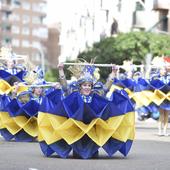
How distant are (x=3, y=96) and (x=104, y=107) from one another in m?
5.35

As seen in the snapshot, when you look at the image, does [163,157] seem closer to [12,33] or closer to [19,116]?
[19,116]

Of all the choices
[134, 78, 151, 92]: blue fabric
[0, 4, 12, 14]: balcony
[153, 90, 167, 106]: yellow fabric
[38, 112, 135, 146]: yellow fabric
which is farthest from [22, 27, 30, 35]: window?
[38, 112, 135, 146]: yellow fabric

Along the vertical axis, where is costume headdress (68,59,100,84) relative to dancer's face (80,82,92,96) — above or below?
above

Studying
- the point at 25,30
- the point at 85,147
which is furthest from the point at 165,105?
the point at 25,30

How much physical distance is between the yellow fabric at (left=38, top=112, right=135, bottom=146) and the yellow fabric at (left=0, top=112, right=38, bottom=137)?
3.99 metres

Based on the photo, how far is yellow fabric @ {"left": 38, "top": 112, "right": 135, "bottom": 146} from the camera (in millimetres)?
13898

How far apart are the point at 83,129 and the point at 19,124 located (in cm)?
467

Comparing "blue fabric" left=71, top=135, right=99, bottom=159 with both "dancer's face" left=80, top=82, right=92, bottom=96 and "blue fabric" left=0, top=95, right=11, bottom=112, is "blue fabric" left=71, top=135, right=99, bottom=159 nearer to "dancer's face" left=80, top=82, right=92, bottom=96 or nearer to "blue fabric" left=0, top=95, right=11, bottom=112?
"dancer's face" left=80, top=82, right=92, bottom=96

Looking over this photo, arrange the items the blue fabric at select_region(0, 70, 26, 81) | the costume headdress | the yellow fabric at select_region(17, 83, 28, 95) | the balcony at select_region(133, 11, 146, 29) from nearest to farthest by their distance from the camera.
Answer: the costume headdress, the yellow fabric at select_region(17, 83, 28, 95), the blue fabric at select_region(0, 70, 26, 81), the balcony at select_region(133, 11, 146, 29)

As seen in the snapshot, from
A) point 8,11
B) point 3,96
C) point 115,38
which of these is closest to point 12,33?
point 8,11

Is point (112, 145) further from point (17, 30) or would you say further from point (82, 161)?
point (17, 30)

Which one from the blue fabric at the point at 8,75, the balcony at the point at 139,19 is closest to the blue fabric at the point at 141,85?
the blue fabric at the point at 8,75

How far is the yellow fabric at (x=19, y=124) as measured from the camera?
60.1ft

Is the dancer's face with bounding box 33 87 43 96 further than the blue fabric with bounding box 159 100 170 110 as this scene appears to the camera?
No
